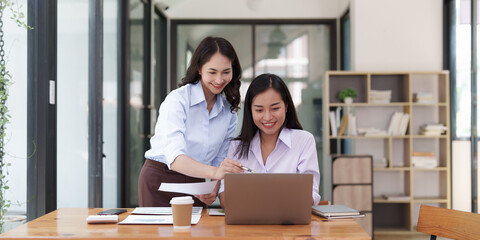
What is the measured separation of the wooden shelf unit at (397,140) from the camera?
5645 millimetres

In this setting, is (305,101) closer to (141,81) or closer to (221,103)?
(141,81)

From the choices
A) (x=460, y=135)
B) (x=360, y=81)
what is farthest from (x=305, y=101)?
(x=460, y=135)

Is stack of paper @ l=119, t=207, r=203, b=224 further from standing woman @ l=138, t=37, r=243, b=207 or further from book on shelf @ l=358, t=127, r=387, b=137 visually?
book on shelf @ l=358, t=127, r=387, b=137

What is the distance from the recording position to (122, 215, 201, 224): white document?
1841 millimetres

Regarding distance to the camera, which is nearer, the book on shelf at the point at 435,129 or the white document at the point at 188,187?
the white document at the point at 188,187


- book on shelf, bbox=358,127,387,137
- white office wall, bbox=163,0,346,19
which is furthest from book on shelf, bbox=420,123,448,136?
white office wall, bbox=163,0,346,19

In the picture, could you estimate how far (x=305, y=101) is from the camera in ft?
22.6

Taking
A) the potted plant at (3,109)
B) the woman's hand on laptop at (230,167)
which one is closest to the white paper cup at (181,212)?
the woman's hand on laptop at (230,167)

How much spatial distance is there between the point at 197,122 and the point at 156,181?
1.18 ft

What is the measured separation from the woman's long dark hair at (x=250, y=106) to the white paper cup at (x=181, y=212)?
0.70 m

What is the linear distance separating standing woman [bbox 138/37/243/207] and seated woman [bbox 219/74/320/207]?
12cm

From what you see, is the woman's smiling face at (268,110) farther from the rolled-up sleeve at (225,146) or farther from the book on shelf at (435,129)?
the book on shelf at (435,129)

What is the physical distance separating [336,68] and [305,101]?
22.7 inches

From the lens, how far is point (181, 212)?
1710 millimetres
